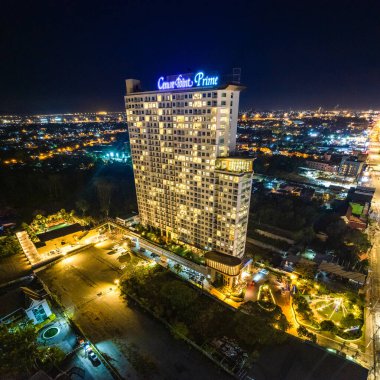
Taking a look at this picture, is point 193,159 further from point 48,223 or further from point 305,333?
point 48,223

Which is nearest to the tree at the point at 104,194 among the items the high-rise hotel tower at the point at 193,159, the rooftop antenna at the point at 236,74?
the high-rise hotel tower at the point at 193,159

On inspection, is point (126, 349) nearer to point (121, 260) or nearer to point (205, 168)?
point (121, 260)

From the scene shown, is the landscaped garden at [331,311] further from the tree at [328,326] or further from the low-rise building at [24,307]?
the low-rise building at [24,307]

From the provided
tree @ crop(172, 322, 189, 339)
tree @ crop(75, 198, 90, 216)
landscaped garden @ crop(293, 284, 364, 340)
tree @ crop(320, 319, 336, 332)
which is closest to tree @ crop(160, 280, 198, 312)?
tree @ crop(172, 322, 189, 339)

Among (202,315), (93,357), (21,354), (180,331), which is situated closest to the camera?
(21,354)

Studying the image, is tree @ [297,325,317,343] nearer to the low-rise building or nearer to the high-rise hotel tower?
the high-rise hotel tower

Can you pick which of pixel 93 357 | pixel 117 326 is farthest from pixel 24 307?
pixel 117 326
